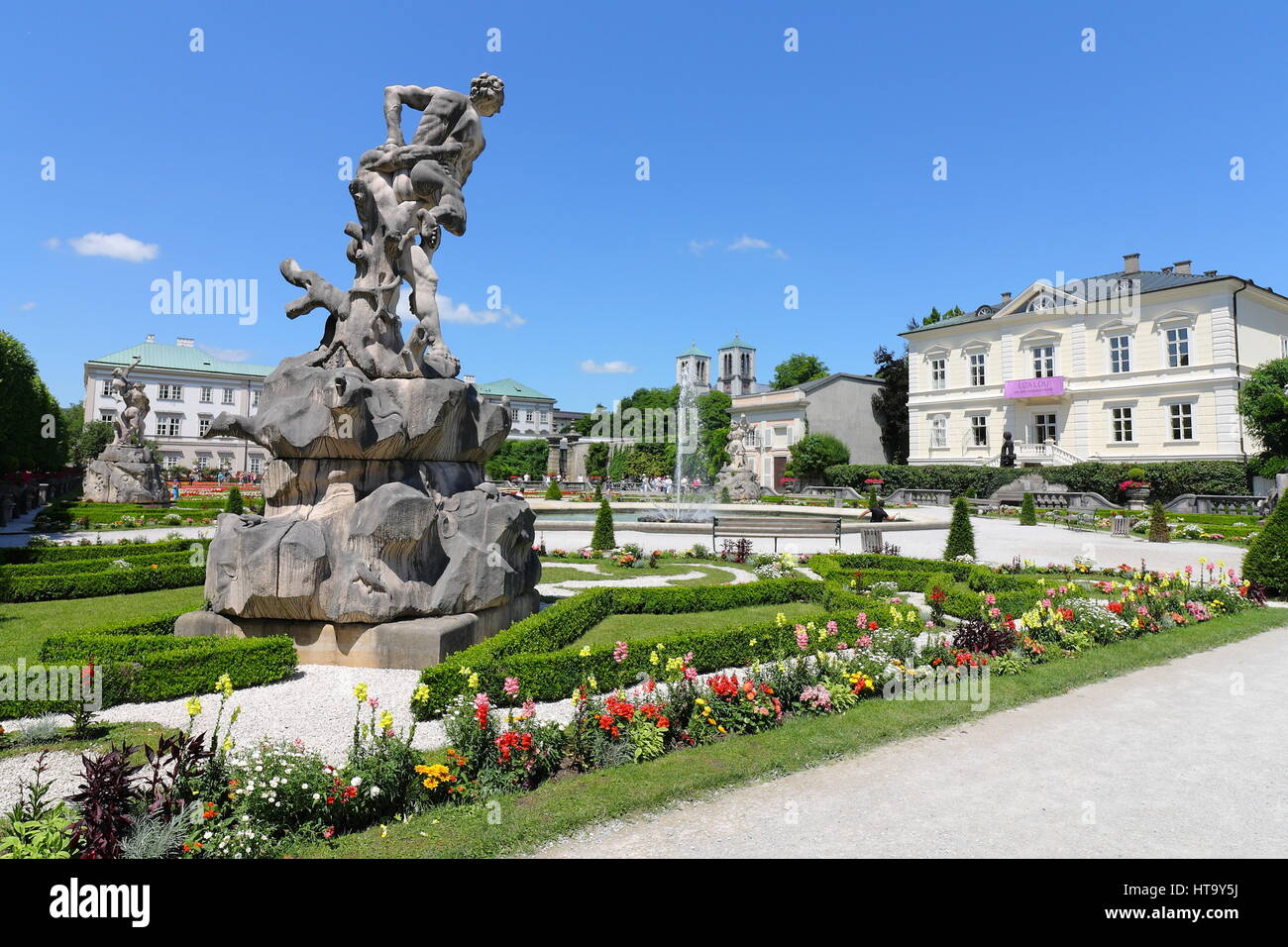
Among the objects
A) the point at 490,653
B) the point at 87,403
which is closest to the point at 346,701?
the point at 490,653

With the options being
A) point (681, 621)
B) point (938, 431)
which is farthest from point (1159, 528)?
point (938, 431)

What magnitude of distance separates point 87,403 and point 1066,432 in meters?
86.3

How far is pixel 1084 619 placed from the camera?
32.9 ft

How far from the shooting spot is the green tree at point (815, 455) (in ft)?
168

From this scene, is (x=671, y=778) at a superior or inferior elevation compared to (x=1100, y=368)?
inferior

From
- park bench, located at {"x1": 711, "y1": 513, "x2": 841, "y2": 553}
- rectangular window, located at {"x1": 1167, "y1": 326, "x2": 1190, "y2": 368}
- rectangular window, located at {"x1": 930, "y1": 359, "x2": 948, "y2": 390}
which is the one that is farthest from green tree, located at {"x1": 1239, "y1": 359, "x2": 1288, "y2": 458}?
park bench, located at {"x1": 711, "y1": 513, "x2": 841, "y2": 553}

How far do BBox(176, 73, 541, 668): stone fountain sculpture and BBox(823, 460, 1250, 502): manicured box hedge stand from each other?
30853 millimetres

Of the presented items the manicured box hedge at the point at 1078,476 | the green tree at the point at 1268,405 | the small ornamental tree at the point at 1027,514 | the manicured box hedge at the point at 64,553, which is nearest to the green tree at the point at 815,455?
the manicured box hedge at the point at 1078,476

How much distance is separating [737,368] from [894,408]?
6156cm

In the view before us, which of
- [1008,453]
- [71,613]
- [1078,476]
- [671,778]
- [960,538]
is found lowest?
[671,778]

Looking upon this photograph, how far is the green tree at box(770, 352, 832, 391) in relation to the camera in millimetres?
74812

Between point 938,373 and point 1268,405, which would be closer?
point 1268,405

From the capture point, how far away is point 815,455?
51.3 m

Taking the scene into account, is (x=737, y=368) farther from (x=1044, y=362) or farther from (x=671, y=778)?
(x=671, y=778)
